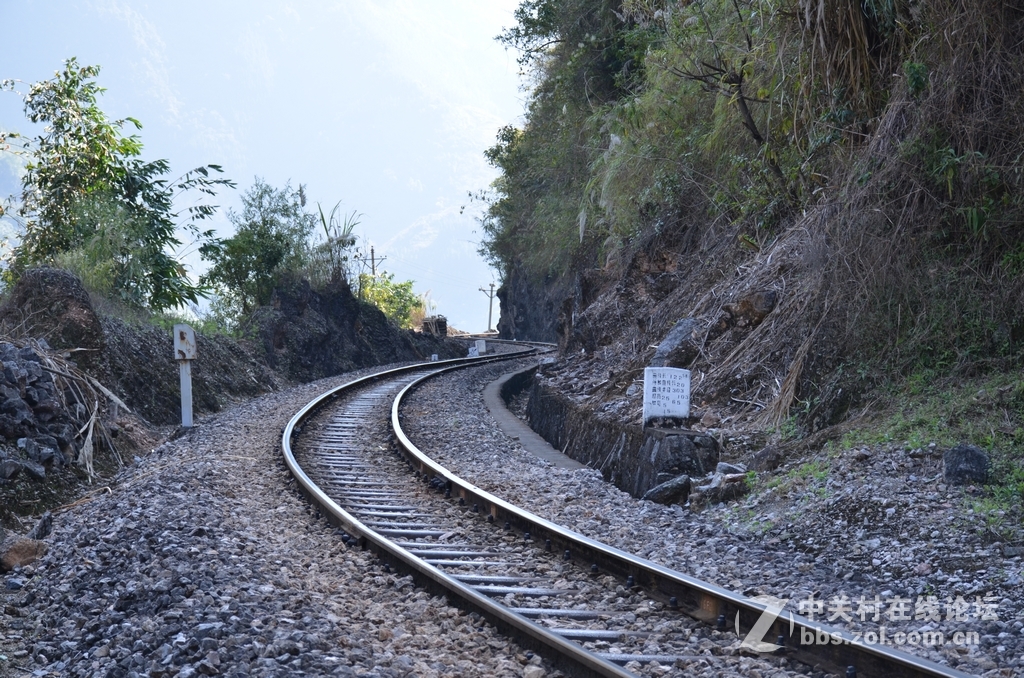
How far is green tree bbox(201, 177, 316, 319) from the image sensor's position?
2403 cm

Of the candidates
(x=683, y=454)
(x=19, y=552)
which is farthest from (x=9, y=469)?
(x=683, y=454)

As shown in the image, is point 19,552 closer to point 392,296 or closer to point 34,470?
point 34,470

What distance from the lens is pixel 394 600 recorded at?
17.1ft

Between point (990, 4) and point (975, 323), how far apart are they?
2718 millimetres

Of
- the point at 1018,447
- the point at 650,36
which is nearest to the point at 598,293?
the point at 650,36

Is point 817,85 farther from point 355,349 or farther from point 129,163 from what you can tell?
point 355,349

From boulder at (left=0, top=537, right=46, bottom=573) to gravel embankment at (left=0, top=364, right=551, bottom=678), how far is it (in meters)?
0.09

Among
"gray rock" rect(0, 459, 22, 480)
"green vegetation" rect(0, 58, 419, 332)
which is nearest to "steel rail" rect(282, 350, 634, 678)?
"gray rock" rect(0, 459, 22, 480)

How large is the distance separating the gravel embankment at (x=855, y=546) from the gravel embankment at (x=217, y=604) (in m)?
1.78

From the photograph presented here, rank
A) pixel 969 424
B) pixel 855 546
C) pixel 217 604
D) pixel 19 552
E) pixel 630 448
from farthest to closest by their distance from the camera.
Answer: pixel 630 448 → pixel 969 424 → pixel 19 552 → pixel 855 546 → pixel 217 604

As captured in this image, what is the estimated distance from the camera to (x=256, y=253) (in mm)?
24234

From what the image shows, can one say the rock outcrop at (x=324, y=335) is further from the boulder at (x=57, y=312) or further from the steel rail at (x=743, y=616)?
the steel rail at (x=743, y=616)

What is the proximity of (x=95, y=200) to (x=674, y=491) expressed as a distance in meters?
13.9

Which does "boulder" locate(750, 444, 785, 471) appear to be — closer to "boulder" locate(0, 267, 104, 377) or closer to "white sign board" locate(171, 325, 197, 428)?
Result: "white sign board" locate(171, 325, 197, 428)
